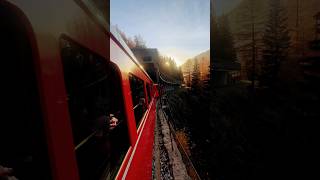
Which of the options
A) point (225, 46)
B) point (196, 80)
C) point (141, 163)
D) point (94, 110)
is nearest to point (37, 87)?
point (94, 110)

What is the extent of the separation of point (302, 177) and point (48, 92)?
73.0ft

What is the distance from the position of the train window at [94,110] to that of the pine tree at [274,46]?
1027 inches

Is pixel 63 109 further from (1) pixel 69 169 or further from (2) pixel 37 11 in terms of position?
(2) pixel 37 11

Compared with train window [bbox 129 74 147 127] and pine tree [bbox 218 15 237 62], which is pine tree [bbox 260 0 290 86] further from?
train window [bbox 129 74 147 127]

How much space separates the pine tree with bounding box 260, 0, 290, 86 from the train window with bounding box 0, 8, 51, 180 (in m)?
28.0

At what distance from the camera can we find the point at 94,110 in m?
3.01

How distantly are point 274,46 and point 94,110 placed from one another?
2960cm

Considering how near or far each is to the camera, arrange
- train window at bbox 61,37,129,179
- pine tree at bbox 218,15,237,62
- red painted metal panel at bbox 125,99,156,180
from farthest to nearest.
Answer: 1. pine tree at bbox 218,15,237,62
2. red painted metal panel at bbox 125,99,156,180
3. train window at bbox 61,37,129,179

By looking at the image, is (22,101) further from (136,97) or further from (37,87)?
(136,97)

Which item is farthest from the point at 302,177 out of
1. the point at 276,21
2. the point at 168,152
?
the point at 276,21

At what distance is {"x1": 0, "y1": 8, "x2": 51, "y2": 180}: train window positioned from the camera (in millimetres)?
1295

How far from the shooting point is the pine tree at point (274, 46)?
2745cm

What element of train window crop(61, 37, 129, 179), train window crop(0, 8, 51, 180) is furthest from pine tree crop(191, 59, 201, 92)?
train window crop(0, 8, 51, 180)

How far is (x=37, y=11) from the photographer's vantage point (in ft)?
4.39
